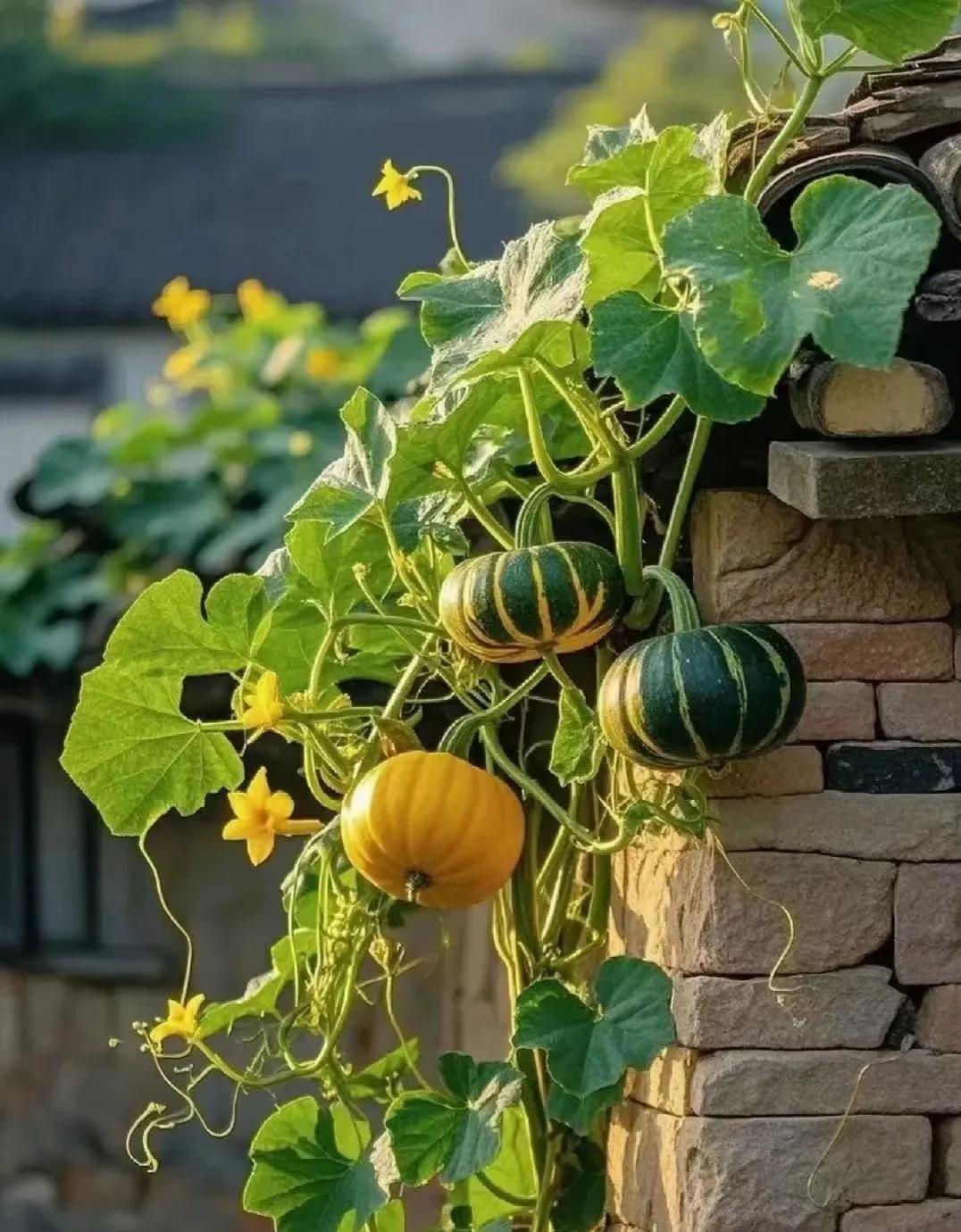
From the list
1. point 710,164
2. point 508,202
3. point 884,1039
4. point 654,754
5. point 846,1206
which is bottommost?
point 846,1206

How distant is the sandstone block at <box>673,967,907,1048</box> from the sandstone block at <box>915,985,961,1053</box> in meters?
0.01

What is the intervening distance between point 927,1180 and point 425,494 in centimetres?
86

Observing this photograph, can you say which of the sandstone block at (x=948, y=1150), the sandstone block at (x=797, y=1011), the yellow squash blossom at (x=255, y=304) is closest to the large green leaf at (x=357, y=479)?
the sandstone block at (x=797, y=1011)

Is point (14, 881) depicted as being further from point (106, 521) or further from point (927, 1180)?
point (927, 1180)

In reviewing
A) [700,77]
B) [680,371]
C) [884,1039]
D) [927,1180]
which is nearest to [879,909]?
[884,1039]

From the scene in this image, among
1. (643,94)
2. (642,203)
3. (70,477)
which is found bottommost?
(642,203)

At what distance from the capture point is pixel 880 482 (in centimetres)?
189

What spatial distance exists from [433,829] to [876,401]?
597 millimetres

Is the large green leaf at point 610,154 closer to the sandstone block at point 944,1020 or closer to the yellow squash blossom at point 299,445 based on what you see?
the sandstone block at point 944,1020

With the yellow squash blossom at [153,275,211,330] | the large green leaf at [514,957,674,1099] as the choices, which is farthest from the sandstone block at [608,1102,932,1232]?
the yellow squash blossom at [153,275,211,330]

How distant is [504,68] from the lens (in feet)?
31.9

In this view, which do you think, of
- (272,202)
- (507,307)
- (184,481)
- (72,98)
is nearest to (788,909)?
(507,307)

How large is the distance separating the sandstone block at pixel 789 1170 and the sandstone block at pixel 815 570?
0.51 metres

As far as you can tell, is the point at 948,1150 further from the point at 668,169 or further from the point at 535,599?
the point at 668,169
